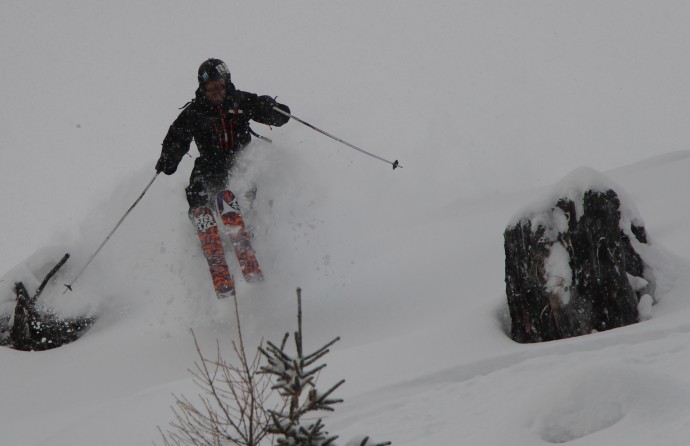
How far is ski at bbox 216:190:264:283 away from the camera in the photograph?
772 cm

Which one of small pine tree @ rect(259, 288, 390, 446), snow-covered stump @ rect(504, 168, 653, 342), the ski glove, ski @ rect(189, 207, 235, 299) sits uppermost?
the ski glove

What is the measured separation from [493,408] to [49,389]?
590 cm

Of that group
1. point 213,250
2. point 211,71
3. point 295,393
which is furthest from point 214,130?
point 295,393

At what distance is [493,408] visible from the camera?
5.02 m

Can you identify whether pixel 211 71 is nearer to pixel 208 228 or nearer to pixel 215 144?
pixel 215 144

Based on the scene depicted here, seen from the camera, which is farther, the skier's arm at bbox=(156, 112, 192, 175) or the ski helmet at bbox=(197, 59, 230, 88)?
the skier's arm at bbox=(156, 112, 192, 175)

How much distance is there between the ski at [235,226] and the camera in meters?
7.72

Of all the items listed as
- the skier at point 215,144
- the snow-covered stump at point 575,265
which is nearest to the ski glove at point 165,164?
the skier at point 215,144

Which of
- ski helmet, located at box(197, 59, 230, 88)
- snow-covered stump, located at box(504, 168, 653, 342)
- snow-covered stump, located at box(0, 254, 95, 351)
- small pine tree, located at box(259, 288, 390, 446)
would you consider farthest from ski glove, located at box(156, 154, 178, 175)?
small pine tree, located at box(259, 288, 390, 446)

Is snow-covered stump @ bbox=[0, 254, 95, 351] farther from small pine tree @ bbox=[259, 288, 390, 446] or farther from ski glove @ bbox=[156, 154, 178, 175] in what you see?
small pine tree @ bbox=[259, 288, 390, 446]

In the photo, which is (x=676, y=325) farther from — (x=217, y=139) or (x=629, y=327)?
(x=217, y=139)

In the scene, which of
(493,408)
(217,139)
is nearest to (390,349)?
(493,408)

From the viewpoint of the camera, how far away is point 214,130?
26.3 feet

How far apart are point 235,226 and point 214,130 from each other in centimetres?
112
